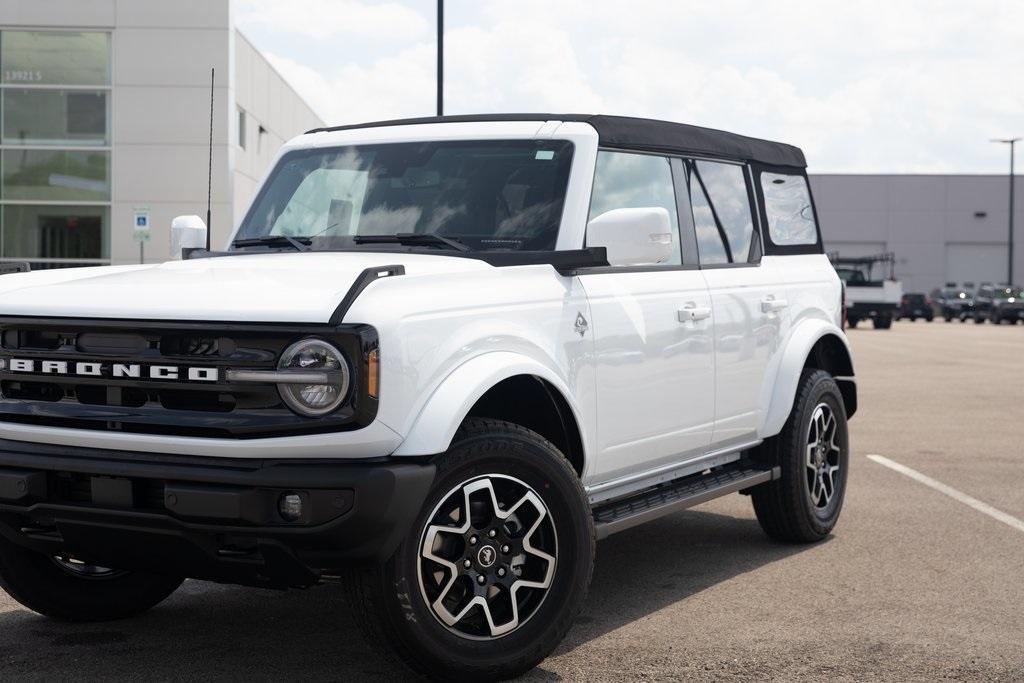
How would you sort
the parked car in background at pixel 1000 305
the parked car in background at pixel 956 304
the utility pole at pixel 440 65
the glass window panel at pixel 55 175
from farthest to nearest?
the parked car in background at pixel 956 304
the parked car in background at pixel 1000 305
the glass window panel at pixel 55 175
the utility pole at pixel 440 65

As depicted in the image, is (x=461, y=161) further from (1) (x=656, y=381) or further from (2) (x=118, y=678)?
(2) (x=118, y=678)

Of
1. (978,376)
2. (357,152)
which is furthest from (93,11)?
(357,152)

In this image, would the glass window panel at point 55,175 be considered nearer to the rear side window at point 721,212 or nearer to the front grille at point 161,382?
the rear side window at point 721,212

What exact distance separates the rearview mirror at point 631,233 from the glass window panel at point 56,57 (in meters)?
25.2

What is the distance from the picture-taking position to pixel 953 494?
838 centimetres

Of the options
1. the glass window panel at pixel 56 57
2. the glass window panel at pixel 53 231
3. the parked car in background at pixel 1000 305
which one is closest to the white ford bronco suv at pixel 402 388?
the glass window panel at pixel 53 231

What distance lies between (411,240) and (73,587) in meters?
1.86

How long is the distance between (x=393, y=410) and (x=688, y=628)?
72.0 inches

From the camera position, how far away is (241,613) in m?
5.40

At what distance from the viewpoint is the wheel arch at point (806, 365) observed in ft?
21.1

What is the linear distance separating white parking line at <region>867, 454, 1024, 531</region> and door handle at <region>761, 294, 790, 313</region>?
197cm

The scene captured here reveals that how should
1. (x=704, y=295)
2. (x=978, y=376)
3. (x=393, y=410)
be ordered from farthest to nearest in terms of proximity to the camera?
(x=978, y=376) < (x=704, y=295) < (x=393, y=410)

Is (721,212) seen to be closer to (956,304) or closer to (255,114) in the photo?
(255,114)

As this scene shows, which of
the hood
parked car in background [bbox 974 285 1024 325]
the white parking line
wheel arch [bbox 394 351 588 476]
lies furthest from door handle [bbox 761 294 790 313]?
parked car in background [bbox 974 285 1024 325]
